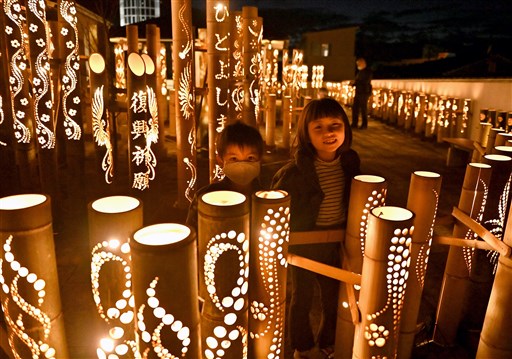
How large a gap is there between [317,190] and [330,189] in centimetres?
12

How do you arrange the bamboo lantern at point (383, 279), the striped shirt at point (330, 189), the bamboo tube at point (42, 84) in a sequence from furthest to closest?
the bamboo tube at point (42, 84), the striped shirt at point (330, 189), the bamboo lantern at point (383, 279)

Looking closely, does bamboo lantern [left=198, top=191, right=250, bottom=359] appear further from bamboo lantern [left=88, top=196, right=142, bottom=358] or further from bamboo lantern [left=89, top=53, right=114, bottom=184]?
bamboo lantern [left=89, top=53, right=114, bottom=184]

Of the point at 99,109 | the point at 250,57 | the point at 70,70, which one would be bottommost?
the point at 99,109

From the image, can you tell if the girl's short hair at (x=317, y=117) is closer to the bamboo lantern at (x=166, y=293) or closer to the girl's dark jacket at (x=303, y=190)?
the girl's dark jacket at (x=303, y=190)

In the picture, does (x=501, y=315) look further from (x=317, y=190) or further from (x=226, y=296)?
(x=226, y=296)

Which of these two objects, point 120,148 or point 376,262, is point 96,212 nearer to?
point 376,262

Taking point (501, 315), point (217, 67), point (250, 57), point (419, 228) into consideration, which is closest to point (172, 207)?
point (217, 67)

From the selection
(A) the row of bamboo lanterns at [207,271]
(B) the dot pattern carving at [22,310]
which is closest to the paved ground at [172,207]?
(A) the row of bamboo lanterns at [207,271]

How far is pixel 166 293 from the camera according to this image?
1223 millimetres

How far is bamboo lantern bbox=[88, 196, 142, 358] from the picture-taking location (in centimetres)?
138

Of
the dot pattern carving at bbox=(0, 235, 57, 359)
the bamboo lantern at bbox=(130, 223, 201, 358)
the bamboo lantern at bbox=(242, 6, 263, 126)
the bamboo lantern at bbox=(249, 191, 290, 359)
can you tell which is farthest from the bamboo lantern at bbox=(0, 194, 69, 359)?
the bamboo lantern at bbox=(242, 6, 263, 126)

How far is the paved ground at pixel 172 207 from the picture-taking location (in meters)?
2.62

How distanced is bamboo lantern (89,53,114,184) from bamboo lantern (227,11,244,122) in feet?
6.53

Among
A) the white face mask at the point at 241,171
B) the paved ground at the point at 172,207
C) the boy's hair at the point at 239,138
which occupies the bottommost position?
the paved ground at the point at 172,207
